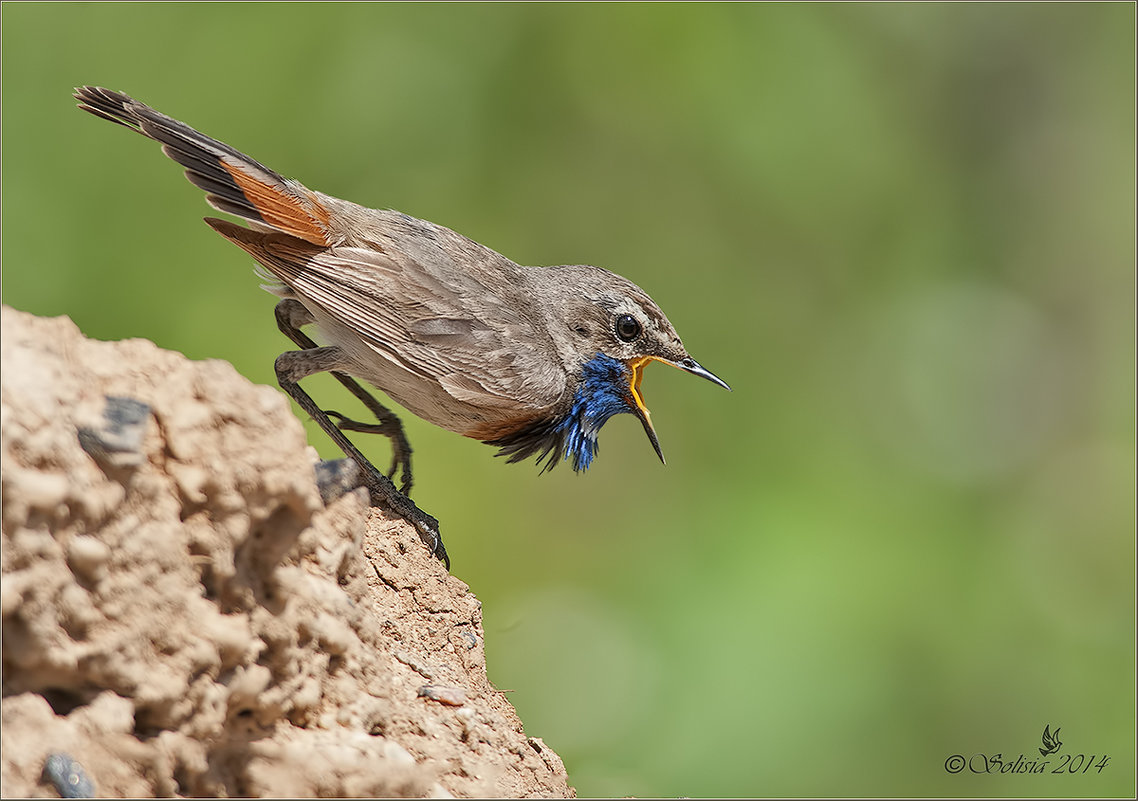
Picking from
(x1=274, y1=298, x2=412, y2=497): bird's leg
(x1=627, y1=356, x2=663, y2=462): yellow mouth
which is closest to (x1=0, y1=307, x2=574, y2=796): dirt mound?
(x1=274, y1=298, x2=412, y2=497): bird's leg

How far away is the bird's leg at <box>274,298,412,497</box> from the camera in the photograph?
511 centimetres

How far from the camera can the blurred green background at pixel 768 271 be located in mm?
7332

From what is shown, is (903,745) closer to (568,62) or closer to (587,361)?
(587,361)

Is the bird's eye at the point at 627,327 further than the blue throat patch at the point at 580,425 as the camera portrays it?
Yes

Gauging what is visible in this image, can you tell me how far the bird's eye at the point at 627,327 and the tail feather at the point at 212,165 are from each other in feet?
4.85

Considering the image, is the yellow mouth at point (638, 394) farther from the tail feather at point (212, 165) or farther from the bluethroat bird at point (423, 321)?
the tail feather at point (212, 165)

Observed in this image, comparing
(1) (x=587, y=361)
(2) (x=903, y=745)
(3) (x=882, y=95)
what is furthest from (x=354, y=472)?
(3) (x=882, y=95)

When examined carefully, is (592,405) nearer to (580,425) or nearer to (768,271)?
(580,425)

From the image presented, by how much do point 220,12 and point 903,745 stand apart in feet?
21.3

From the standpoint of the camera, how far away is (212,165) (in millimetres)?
4586

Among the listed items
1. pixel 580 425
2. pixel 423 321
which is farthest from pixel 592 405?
pixel 423 321

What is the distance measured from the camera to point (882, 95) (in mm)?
10391

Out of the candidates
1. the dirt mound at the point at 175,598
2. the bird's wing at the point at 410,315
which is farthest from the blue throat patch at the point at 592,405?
the dirt mound at the point at 175,598

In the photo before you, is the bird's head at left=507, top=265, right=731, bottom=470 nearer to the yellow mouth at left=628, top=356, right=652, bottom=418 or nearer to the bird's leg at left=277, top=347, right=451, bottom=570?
the yellow mouth at left=628, top=356, right=652, bottom=418
